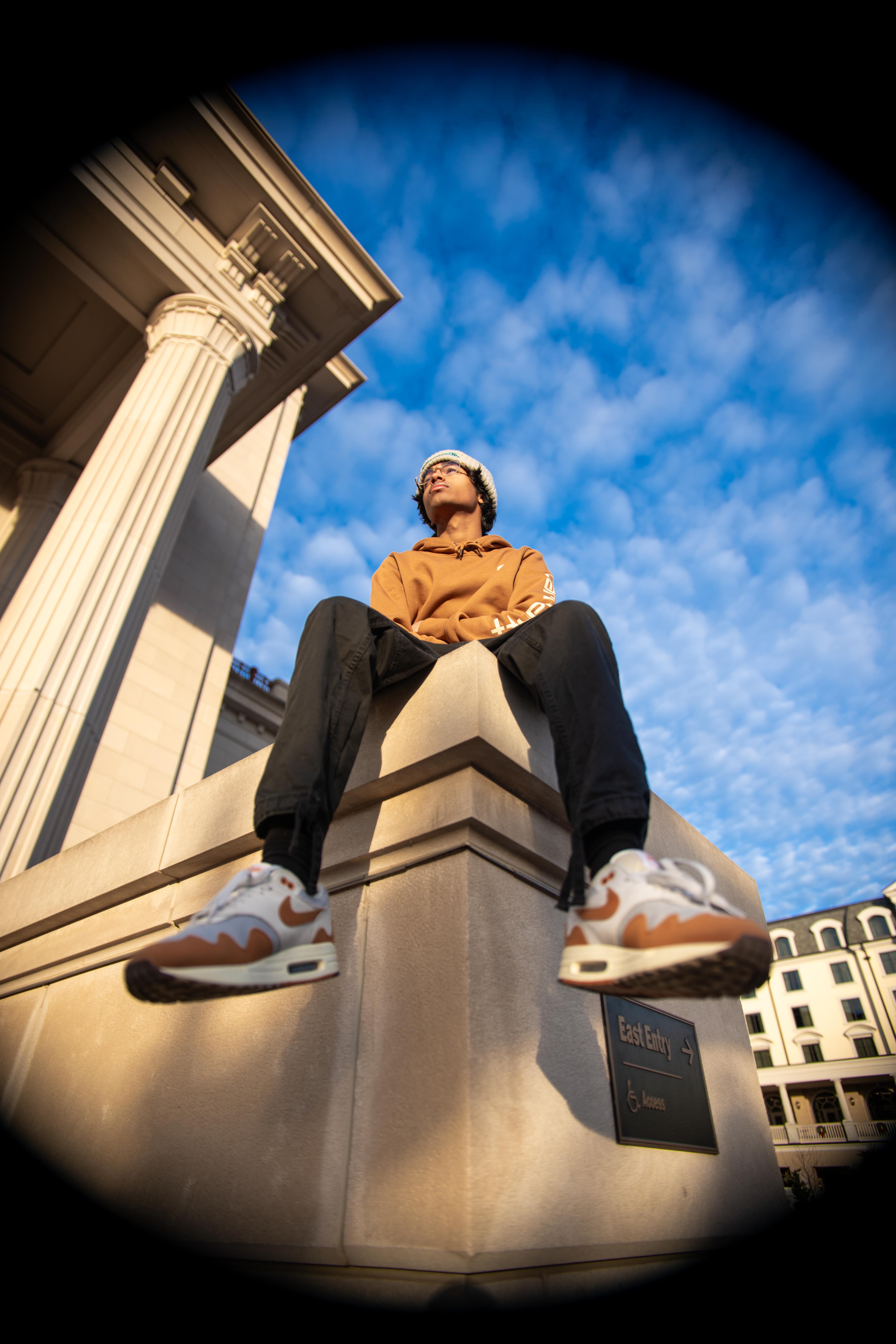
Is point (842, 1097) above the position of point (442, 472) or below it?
above

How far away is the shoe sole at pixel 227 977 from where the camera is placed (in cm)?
134

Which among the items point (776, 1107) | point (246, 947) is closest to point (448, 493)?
point (246, 947)

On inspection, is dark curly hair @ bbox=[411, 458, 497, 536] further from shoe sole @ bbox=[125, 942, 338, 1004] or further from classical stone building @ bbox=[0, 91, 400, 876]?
classical stone building @ bbox=[0, 91, 400, 876]

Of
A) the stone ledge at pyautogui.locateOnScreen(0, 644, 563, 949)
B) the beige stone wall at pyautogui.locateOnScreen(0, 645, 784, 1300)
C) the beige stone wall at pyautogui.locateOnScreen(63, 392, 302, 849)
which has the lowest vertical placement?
the beige stone wall at pyautogui.locateOnScreen(0, 645, 784, 1300)

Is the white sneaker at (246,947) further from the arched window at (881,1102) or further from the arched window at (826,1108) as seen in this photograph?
the arched window at (826,1108)

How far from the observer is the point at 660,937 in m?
1.31

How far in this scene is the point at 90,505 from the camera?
23.3ft

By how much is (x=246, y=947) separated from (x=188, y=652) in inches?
406

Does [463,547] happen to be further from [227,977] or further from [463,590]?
[227,977]

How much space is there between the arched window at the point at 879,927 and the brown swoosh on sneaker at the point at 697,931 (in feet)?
150

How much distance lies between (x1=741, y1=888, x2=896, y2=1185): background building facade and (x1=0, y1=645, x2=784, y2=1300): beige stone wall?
37.9m

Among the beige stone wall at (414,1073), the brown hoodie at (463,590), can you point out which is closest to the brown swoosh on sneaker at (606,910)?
the beige stone wall at (414,1073)

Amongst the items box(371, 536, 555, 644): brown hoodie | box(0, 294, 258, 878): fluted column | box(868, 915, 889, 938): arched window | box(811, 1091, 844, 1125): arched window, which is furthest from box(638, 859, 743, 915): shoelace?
box(868, 915, 889, 938): arched window

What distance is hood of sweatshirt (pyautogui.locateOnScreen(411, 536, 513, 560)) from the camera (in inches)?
132
